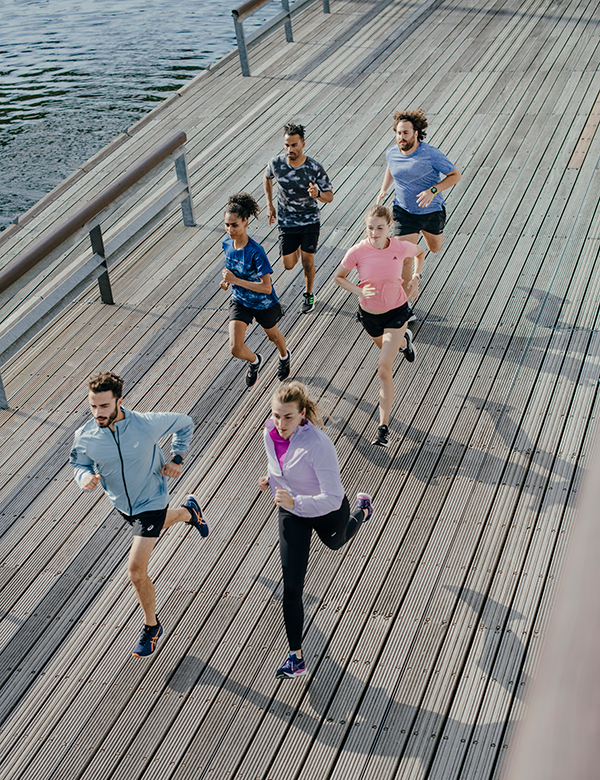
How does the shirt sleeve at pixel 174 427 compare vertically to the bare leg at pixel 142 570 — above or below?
above

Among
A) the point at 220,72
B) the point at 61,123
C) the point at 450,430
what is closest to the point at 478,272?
the point at 450,430

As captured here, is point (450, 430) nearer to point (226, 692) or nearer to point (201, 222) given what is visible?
point (226, 692)

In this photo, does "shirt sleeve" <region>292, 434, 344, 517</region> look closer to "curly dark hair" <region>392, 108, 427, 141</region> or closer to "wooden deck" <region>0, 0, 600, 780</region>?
"wooden deck" <region>0, 0, 600, 780</region>

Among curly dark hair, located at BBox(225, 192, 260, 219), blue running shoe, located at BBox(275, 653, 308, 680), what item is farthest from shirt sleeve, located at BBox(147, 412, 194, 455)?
curly dark hair, located at BBox(225, 192, 260, 219)

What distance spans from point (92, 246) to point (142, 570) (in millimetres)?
4151

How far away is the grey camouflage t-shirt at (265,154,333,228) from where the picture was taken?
22.4 ft

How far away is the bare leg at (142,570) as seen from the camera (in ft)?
14.3

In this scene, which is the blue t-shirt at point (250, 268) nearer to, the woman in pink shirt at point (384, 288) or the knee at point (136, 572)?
the woman in pink shirt at point (384, 288)

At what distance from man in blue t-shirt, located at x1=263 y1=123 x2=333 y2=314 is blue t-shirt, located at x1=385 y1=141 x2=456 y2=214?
1.96ft

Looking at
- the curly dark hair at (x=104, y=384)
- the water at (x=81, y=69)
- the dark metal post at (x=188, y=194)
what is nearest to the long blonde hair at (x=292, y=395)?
the curly dark hair at (x=104, y=384)

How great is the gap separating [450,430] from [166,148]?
4439mm

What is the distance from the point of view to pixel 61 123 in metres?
17.2

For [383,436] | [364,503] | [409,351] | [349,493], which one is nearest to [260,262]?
[409,351]

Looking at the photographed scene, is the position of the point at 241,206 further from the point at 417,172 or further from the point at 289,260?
the point at 417,172
